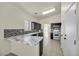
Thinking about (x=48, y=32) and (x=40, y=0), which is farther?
(x=48, y=32)

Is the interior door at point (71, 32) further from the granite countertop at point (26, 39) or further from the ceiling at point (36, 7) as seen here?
the granite countertop at point (26, 39)

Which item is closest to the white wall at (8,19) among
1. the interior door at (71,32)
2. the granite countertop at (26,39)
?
the granite countertop at (26,39)

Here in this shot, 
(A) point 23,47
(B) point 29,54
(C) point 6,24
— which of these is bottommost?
(B) point 29,54

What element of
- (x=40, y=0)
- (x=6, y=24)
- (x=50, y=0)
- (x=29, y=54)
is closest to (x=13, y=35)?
(x=6, y=24)

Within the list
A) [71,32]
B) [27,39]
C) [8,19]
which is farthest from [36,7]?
[71,32]

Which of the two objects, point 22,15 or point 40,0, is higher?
point 40,0

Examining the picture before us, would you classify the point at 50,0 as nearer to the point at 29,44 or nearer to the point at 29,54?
the point at 29,44

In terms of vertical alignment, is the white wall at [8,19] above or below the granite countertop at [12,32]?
above

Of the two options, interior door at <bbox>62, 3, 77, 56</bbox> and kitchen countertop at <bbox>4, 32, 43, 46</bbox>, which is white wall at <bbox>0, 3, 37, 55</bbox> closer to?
kitchen countertop at <bbox>4, 32, 43, 46</bbox>

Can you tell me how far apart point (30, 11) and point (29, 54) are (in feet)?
3.09

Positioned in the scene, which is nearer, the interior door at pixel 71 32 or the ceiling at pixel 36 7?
the interior door at pixel 71 32

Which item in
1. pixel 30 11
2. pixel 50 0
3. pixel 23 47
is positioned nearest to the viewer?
pixel 50 0

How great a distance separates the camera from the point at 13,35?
208 centimetres

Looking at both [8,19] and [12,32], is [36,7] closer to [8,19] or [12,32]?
[8,19]
